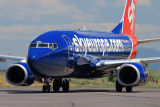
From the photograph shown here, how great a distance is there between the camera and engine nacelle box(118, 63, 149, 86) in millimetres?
31478

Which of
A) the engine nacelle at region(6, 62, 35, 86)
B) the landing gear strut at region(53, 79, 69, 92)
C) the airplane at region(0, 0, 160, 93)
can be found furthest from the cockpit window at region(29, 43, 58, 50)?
the landing gear strut at region(53, 79, 69, 92)

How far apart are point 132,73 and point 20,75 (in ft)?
25.1

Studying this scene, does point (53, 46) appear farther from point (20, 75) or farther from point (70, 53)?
point (20, 75)

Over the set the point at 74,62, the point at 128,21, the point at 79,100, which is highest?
the point at 128,21

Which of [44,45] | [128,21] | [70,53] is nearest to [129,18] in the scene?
[128,21]

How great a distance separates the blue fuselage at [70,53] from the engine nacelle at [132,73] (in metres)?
2.52

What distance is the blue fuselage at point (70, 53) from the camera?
2958cm

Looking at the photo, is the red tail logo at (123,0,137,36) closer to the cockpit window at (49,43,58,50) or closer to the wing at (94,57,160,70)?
the wing at (94,57,160,70)

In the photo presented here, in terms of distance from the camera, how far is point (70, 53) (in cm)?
3175

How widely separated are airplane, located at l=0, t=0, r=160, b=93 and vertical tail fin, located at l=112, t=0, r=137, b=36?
13.3 ft

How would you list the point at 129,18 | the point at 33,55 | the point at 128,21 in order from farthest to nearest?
the point at 129,18
the point at 128,21
the point at 33,55

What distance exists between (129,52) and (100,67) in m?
8.27

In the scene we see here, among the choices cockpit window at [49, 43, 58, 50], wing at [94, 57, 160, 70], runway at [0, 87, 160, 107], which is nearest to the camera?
runway at [0, 87, 160, 107]

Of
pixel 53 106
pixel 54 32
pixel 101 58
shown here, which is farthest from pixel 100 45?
pixel 53 106
